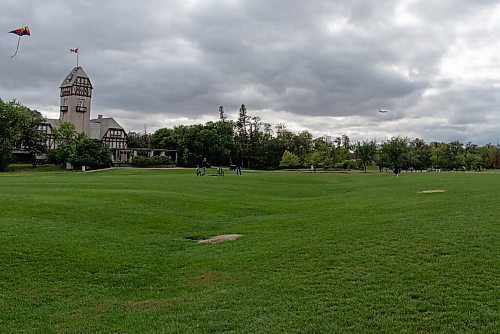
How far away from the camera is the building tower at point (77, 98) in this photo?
357 feet

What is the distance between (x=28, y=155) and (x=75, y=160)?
83.6ft

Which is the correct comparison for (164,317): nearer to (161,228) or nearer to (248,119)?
(161,228)

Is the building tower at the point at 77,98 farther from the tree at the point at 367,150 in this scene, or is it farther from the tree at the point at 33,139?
the tree at the point at 367,150

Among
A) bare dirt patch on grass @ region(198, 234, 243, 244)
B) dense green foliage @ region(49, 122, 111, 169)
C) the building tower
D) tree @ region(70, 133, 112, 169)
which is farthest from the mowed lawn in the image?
the building tower

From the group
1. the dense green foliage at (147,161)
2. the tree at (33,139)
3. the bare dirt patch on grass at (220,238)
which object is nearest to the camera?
the bare dirt patch on grass at (220,238)

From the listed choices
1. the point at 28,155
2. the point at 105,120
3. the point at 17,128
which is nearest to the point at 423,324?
the point at 17,128

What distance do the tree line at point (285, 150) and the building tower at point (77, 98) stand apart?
1805 cm

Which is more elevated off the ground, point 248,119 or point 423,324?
point 248,119

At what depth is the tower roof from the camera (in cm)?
10900

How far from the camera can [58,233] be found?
16234 mm

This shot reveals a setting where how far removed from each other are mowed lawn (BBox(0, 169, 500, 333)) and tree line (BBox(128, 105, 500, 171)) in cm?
8453

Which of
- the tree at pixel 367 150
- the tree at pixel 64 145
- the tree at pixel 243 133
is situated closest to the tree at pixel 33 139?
the tree at pixel 64 145

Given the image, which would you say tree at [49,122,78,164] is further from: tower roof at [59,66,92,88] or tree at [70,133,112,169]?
tower roof at [59,66,92,88]

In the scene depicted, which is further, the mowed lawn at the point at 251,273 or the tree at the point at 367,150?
the tree at the point at 367,150
